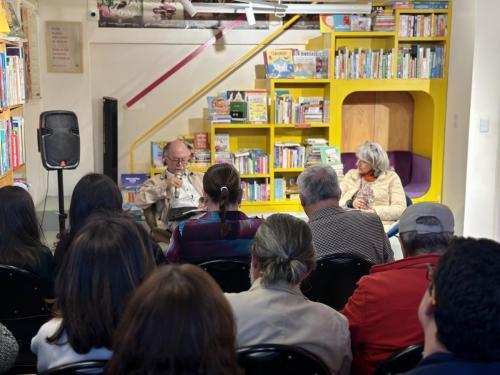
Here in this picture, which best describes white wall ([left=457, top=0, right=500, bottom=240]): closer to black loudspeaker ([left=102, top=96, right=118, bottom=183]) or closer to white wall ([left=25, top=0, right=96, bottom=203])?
black loudspeaker ([left=102, top=96, right=118, bottom=183])

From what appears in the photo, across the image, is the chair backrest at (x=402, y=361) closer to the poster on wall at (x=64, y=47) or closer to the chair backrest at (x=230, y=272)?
the chair backrest at (x=230, y=272)

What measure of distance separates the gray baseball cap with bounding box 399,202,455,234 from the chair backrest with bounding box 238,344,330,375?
88 centimetres

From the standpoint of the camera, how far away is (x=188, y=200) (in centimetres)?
452

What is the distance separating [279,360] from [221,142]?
486 cm

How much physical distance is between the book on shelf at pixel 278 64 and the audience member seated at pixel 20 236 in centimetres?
388

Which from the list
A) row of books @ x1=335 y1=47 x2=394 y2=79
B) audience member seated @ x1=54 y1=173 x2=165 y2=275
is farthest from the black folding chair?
row of books @ x1=335 y1=47 x2=394 y2=79

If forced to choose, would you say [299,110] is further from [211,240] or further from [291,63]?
[211,240]

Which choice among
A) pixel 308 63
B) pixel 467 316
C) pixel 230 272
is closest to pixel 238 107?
pixel 308 63

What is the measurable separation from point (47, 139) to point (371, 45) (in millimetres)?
3600

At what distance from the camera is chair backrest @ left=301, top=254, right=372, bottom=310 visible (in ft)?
8.95

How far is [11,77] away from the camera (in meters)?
4.35

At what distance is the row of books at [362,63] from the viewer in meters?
6.15

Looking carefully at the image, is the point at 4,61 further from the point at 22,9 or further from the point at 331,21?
the point at 331,21

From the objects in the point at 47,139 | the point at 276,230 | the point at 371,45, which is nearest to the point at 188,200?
the point at 47,139
